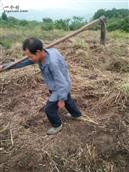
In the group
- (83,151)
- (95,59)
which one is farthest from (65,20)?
(83,151)

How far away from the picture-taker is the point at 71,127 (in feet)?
12.9

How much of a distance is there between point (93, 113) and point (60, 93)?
80 centimetres

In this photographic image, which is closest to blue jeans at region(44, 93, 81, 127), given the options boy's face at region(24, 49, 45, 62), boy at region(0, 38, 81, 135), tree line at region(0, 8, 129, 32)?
boy at region(0, 38, 81, 135)

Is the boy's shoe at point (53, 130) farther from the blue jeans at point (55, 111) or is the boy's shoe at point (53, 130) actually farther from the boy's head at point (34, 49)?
the boy's head at point (34, 49)

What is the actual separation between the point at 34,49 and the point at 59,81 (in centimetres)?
34

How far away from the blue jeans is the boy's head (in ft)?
1.43

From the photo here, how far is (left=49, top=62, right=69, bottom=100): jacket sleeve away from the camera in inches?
138

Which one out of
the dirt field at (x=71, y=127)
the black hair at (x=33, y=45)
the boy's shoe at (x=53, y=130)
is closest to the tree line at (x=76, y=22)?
the dirt field at (x=71, y=127)

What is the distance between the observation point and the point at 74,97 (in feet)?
14.9

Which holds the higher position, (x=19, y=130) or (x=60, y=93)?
(x=60, y=93)

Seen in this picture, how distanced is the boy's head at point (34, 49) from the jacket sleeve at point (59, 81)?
12 centimetres

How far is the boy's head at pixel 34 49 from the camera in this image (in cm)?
343

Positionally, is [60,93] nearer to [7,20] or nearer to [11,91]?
[11,91]

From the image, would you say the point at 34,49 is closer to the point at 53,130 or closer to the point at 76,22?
the point at 53,130
